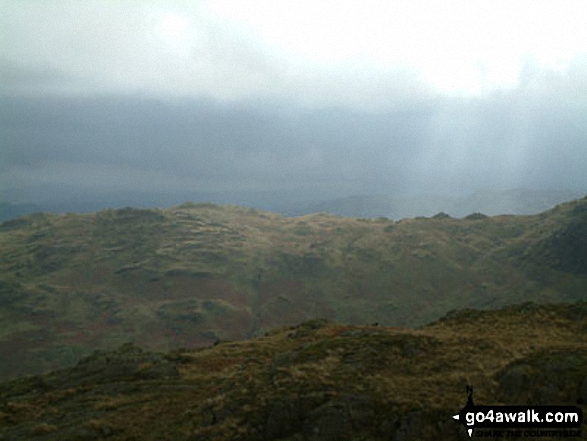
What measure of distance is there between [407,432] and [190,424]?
15048 mm

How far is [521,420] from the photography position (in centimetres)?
2703

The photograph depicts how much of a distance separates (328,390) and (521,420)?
12.2 metres

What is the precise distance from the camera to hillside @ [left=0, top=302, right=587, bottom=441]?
29125 millimetres

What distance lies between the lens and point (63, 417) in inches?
1529

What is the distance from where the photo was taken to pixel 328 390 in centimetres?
3244

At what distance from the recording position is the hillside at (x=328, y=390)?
95.6 feet

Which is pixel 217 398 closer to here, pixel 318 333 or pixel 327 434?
pixel 327 434

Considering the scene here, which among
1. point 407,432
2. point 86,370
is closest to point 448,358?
point 407,432

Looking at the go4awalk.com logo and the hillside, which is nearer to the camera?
the go4awalk.com logo

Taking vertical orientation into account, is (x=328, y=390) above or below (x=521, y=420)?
below

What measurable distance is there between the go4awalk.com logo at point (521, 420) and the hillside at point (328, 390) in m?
0.77

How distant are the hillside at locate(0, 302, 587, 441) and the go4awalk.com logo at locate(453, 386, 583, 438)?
2.52ft

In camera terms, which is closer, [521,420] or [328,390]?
[521,420]

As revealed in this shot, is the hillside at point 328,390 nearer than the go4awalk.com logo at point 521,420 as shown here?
No
